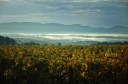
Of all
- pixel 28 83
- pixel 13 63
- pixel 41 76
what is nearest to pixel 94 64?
A: pixel 41 76

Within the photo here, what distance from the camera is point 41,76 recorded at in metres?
Answer: 17.7

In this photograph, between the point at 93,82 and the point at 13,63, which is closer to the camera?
the point at 93,82

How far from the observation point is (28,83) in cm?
1816

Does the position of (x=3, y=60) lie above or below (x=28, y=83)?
above

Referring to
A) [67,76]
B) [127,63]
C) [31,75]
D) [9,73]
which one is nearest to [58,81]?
[67,76]

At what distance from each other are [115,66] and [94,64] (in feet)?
4.53

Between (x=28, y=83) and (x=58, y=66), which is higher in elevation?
(x=58, y=66)

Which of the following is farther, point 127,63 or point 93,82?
point 127,63

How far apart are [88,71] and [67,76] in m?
1.42

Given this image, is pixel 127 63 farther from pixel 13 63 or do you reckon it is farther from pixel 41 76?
pixel 13 63

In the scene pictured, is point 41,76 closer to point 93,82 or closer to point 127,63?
point 93,82

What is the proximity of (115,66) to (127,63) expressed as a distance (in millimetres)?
1743

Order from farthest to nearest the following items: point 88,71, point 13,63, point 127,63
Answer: point 13,63
point 127,63
point 88,71

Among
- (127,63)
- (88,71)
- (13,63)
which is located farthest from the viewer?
(13,63)
